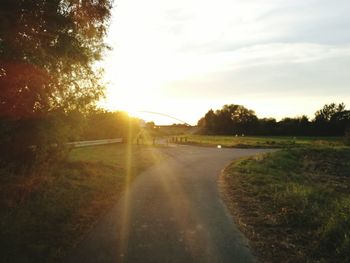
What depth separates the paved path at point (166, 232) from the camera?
6.95m

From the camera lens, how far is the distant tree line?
10675cm

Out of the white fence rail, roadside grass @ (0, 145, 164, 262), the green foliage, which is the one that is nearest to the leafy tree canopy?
roadside grass @ (0, 145, 164, 262)

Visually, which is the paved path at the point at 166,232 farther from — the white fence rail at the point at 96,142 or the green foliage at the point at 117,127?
the green foliage at the point at 117,127

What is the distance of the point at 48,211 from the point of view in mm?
9820

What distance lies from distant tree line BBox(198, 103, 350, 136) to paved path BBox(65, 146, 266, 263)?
92.2m

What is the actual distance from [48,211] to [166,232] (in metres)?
3.02

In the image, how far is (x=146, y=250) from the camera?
7.25 meters

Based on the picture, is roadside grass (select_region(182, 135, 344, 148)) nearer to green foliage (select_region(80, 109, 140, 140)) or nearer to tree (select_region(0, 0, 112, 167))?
green foliage (select_region(80, 109, 140, 140))

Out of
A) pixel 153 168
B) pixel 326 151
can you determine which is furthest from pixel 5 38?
pixel 326 151

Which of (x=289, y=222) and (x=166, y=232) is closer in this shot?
(x=166, y=232)

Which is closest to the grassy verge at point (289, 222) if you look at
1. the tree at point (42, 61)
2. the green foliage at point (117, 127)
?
the tree at point (42, 61)

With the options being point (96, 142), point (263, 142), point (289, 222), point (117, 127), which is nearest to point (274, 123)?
point (263, 142)

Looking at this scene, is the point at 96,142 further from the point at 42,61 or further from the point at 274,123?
the point at 274,123

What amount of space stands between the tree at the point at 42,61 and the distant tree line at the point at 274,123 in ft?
307
